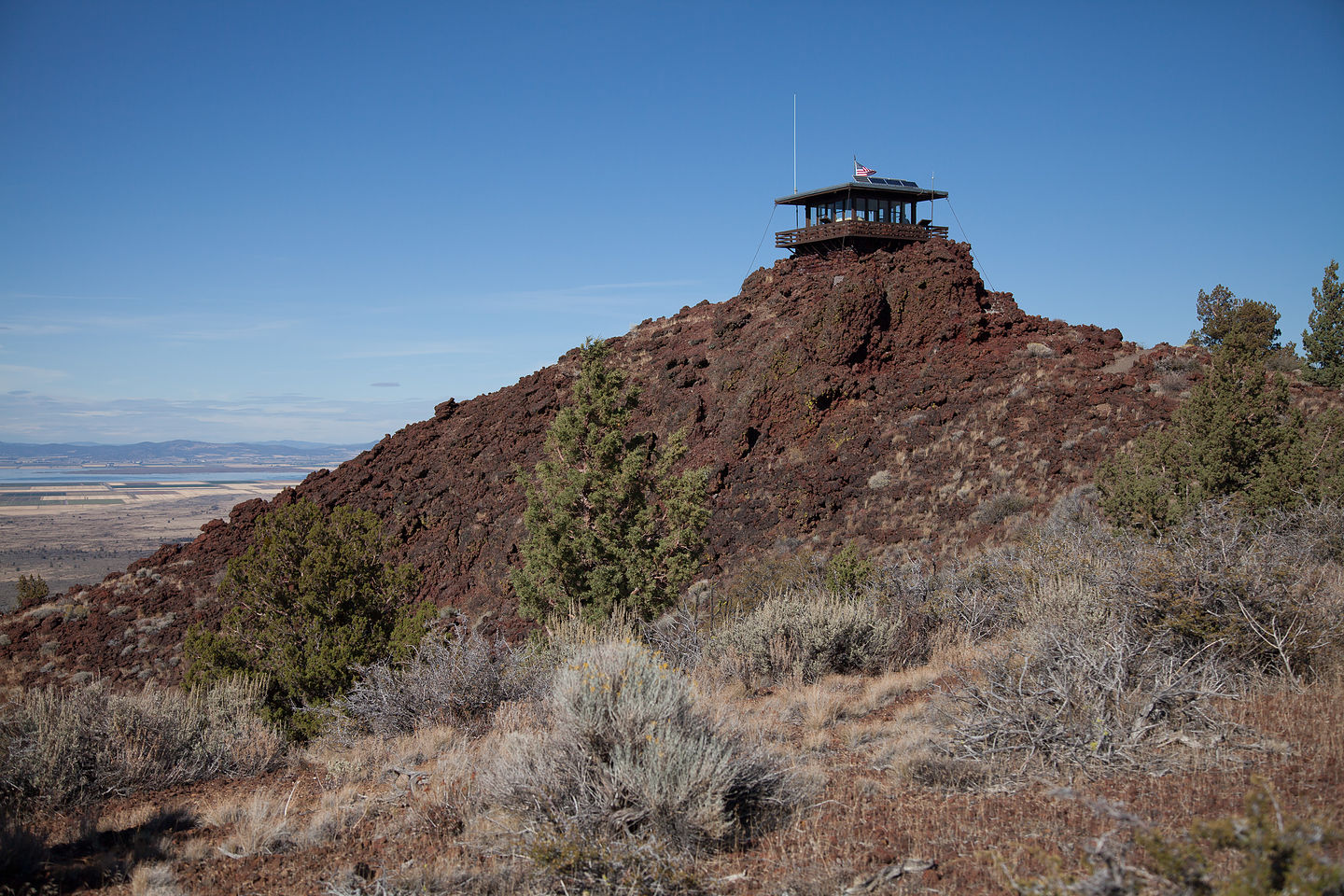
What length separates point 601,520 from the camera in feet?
34.4

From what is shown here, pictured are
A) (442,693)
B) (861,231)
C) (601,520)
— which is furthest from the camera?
(861,231)

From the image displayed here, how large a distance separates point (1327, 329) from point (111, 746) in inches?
1464

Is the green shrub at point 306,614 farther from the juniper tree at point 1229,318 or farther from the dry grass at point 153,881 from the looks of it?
the juniper tree at point 1229,318

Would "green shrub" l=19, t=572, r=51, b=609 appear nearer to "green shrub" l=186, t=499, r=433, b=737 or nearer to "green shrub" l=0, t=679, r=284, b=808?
"green shrub" l=186, t=499, r=433, b=737

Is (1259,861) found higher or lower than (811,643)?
higher

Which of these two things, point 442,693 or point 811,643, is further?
point 811,643

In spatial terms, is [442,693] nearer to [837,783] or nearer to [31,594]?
[837,783]

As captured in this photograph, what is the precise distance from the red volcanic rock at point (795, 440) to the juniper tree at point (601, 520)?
760 centimetres

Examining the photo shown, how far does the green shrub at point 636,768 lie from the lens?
375cm

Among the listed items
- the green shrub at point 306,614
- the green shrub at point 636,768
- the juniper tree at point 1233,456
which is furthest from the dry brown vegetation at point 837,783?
Answer: the juniper tree at point 1233,456

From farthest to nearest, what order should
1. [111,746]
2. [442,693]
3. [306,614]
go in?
1. [306,614]
2. [442,693]
3. [111,746]

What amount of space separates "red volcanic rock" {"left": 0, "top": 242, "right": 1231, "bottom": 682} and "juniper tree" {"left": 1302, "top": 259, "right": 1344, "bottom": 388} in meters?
Result: 12.2

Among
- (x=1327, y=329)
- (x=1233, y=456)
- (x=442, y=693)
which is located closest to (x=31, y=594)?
(x=442, y=693)

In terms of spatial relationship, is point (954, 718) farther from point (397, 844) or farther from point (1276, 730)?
point (397, 844)
